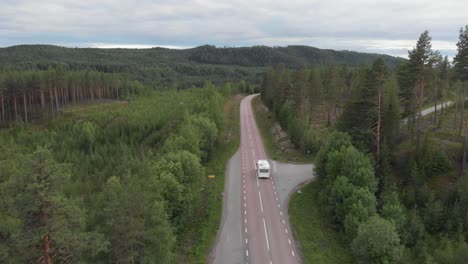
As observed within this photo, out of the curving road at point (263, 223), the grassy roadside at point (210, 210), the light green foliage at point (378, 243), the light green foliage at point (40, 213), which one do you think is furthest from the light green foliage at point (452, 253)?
the light green foliage at point (40, 213)

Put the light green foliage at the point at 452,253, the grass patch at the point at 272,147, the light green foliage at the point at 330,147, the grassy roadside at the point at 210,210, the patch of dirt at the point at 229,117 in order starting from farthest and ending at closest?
the patch of dirt at the point at 229,117, the grass patch at the point at 272,147, the light green foliage at the point at 330,147, the grassy roadside at the point at 210,210, the light green foliage at the point at 452,253

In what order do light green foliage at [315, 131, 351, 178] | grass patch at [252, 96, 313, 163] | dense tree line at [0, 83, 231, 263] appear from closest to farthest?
dense tree line at [0, 83, 231, 263] < light green foliage at [315, 131, 351, 178] < grass patch at [252, 96, 313, 163]

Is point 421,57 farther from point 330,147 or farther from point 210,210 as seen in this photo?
point 210,210

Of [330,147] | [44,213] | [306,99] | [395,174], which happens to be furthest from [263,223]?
[306,99]

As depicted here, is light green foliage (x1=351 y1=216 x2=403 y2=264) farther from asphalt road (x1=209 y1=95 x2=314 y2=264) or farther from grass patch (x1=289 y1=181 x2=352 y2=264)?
asphalt road (x1=209 y1=95 x2=314 y2=264)

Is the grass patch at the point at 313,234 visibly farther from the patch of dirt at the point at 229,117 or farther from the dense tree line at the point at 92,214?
the patch of dirt at the point at 229,117

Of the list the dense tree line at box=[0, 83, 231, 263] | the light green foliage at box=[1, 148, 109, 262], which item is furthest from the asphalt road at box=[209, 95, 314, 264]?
the light green foliage at box=[1, 148, 109, 262]

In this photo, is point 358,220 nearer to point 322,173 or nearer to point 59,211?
point 322,173
